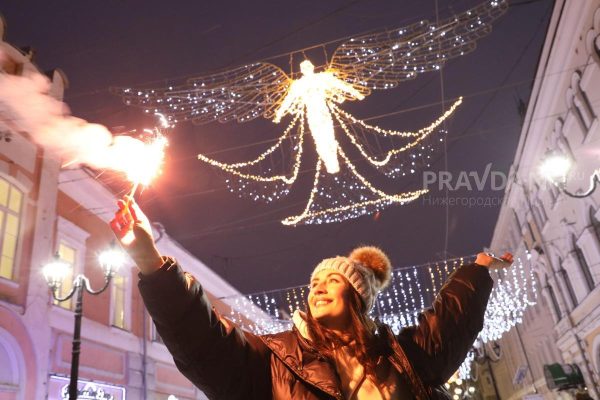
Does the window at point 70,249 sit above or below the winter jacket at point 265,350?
above

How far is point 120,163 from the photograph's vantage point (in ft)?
11.2

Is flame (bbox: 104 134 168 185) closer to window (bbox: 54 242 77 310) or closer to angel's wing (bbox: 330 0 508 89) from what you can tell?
angel's wing (bbox: 330 0 508 89)

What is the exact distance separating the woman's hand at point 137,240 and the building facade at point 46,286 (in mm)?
6846

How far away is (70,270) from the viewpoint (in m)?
13.1

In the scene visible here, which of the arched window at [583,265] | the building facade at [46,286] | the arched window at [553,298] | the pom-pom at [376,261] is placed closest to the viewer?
the pom-pom at [376,261]

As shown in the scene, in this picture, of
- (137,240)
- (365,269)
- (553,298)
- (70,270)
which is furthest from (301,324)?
(553,298)

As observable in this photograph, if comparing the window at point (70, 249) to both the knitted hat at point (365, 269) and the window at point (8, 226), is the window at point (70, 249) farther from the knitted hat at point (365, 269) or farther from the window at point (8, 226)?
the knitted hat at point (365, 269)

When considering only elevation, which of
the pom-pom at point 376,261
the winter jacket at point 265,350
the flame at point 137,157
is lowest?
the winter jacket at point 265,350

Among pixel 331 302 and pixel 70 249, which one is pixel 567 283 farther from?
pixel 331 302

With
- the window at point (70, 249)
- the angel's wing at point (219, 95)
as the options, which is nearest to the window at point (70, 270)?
the window at point (70, 249)

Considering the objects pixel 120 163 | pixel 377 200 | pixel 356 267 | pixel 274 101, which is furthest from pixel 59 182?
pixel 356 267

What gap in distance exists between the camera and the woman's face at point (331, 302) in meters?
2.37

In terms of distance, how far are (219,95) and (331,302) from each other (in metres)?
7.33

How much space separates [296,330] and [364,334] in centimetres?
31
